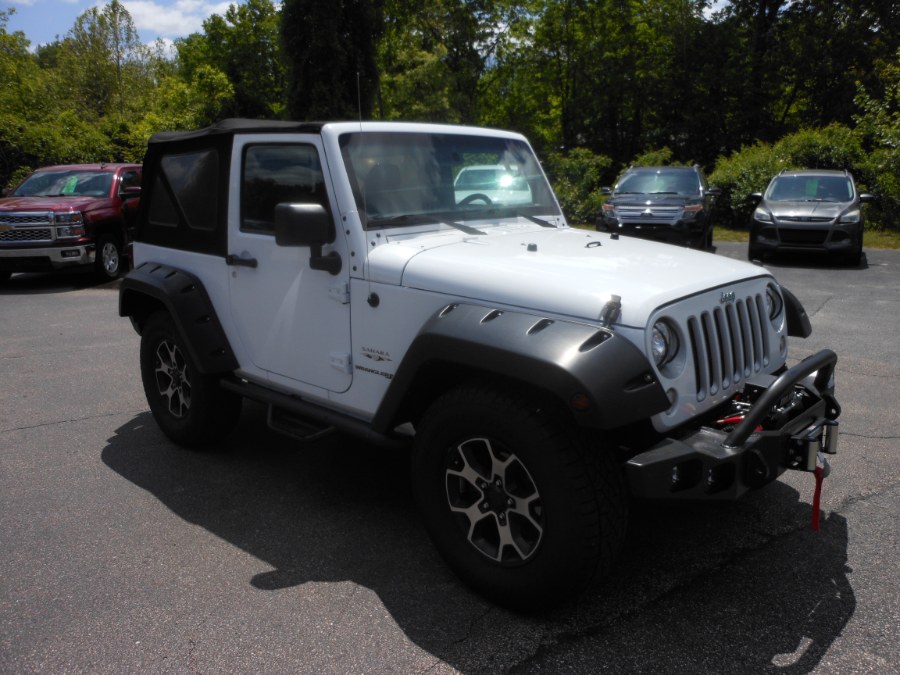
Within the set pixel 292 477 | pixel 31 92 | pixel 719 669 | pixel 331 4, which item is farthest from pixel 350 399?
pixel 31 92

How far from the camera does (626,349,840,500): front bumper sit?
8.68 ft

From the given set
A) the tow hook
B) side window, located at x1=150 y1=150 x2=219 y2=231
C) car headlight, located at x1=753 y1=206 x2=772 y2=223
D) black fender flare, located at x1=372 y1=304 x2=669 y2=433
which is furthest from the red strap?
car headlight, located at x1=753 y1=206 x2=772 y2=223

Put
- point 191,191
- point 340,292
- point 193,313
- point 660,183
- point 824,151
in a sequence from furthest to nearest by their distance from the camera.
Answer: point 824,151
point 660,183
point 191,191
point 193,313
point 340,292

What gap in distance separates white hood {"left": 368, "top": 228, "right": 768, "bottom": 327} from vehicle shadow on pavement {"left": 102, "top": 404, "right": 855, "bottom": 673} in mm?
1170

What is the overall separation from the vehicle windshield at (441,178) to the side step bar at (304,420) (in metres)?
0.94

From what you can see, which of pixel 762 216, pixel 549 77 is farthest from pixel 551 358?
pixel 549 77

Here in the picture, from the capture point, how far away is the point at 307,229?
338 centimetres

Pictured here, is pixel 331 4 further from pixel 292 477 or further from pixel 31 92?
pixel 292 477

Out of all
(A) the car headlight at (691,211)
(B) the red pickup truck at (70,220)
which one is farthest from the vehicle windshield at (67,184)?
(A) the car headlight at (691,211)

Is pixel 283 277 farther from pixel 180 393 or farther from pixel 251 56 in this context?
pixel 251 56

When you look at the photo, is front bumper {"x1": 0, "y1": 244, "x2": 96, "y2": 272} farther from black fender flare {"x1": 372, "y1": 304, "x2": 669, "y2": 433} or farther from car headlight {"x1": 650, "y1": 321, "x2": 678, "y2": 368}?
car headlight {"x1": 650, "y1": 321, "x2": 678, "y2": 368}

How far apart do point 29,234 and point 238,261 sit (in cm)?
930

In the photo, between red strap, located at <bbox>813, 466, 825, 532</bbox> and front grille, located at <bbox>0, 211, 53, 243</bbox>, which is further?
front grille, located at <bbox>0, 211, 53, 243</bbox>

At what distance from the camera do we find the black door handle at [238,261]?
407 centimetres
